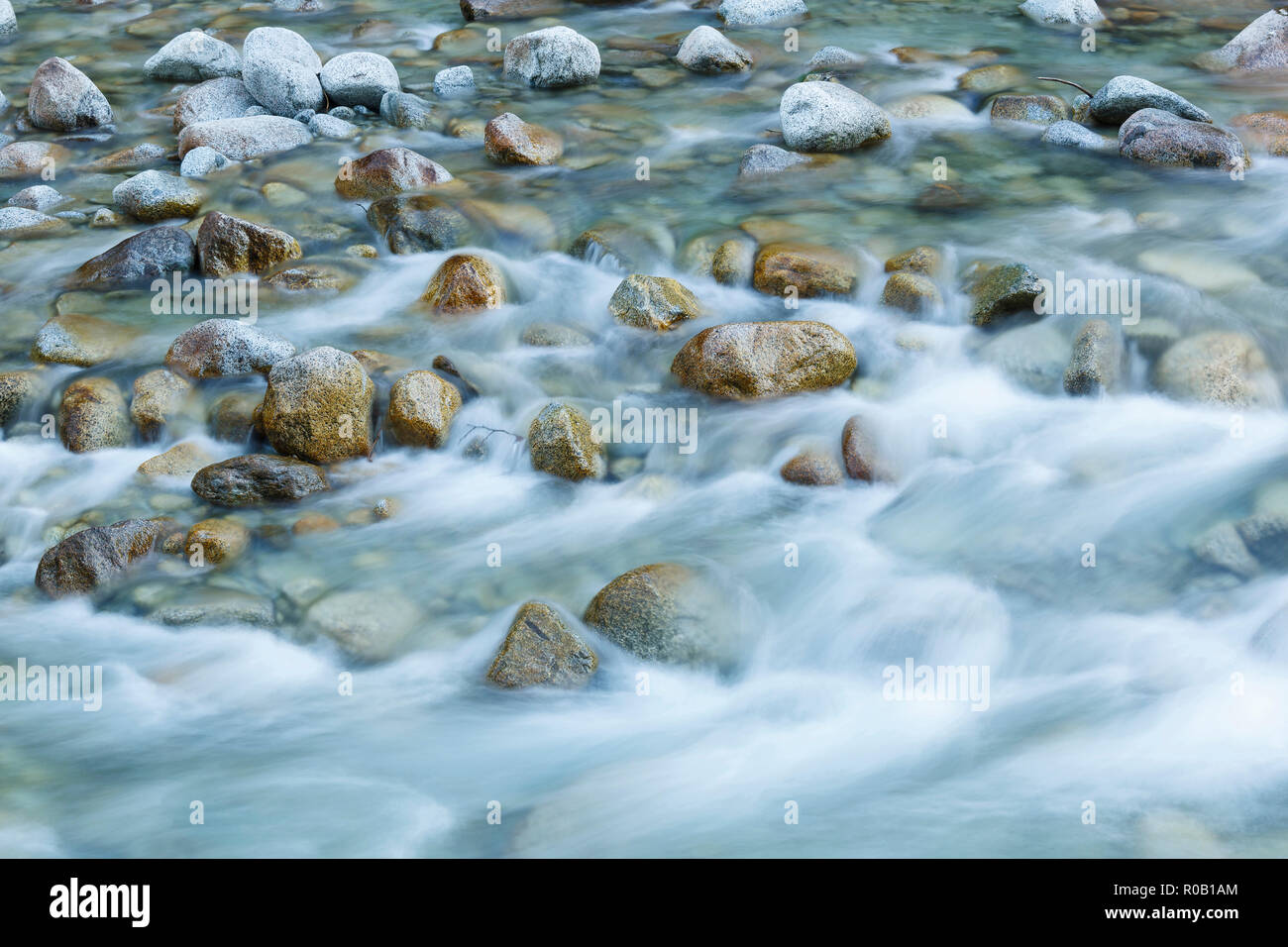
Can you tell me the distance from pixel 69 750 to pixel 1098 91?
7770 millimetres

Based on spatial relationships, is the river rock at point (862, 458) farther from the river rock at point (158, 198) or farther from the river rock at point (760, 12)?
the river rock at point (760, 12)

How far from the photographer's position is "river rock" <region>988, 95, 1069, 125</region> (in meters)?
8.13

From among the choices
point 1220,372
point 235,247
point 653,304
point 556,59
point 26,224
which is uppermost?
point 556,59

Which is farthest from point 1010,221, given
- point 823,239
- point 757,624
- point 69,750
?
point 69,750

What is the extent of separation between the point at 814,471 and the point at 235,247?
385cm

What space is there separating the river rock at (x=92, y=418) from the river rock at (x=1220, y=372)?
5.06m

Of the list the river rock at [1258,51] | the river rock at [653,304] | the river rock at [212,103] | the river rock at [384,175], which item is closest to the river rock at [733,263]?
the river rock at [653,304]

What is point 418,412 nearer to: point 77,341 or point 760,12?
point 77,341

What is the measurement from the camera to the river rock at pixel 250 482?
4.85 meters

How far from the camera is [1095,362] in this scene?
5316 millimetres

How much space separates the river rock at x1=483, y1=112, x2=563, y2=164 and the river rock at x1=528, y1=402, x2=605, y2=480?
3400 millimetres

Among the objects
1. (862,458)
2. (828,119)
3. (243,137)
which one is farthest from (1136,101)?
(243,137)
